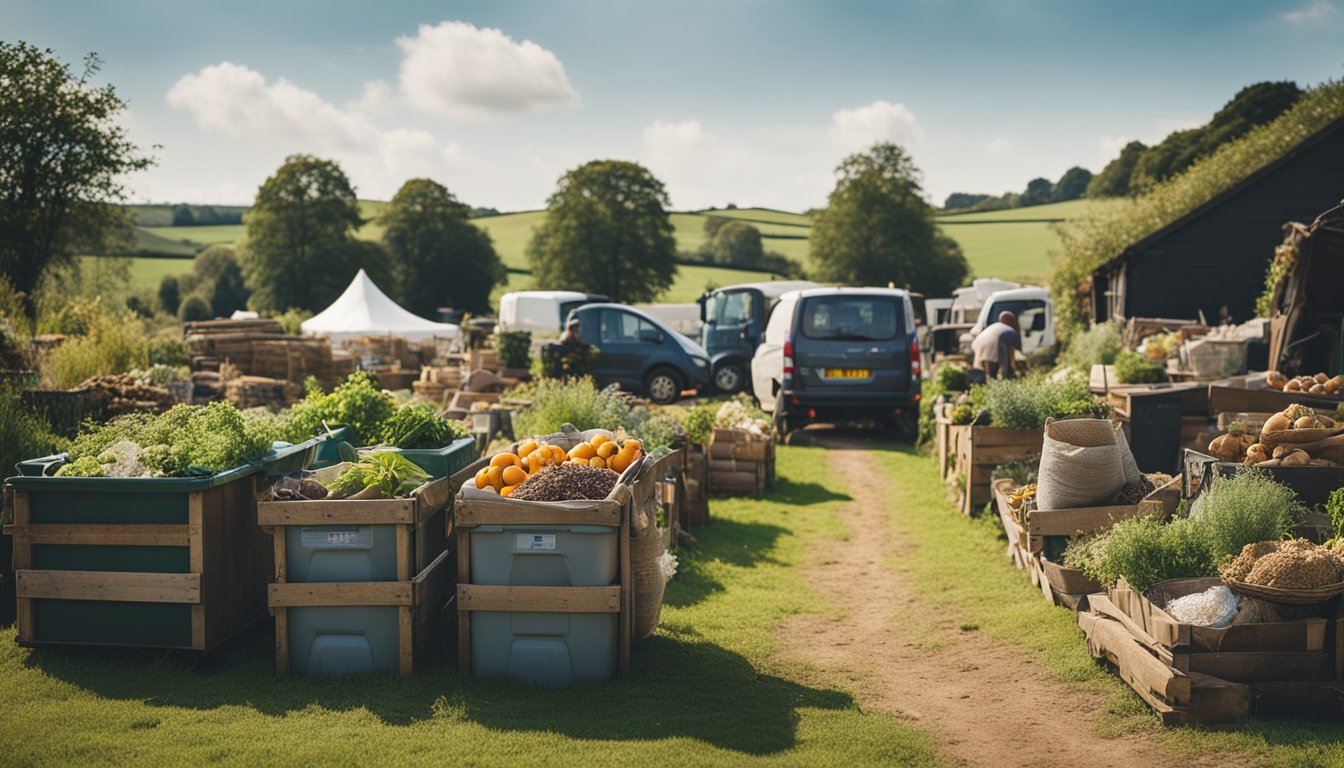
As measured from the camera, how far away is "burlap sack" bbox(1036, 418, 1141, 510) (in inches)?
319

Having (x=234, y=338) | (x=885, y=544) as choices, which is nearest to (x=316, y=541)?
(x=885, y=544)

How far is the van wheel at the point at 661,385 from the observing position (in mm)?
22578

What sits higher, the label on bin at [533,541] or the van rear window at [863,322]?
the van rear window at [863,322]

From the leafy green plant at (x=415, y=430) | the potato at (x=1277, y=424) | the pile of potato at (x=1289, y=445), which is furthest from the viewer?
the potato at (x=1277, y=424)

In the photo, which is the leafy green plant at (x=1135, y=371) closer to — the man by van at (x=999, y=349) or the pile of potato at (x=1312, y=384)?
the man by van at (x=999, y=349)

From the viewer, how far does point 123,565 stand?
6.34 m

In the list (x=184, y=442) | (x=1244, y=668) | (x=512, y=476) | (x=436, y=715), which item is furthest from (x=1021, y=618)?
(x=184, y=442)

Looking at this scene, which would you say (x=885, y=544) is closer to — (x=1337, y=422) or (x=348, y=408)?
(x=1337, y=422)

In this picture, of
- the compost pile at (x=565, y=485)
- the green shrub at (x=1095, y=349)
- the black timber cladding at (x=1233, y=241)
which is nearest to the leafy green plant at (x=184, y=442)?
the compost pile at (x=565, y=485)

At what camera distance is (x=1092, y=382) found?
1438cm

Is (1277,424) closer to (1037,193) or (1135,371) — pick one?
(1135,371)

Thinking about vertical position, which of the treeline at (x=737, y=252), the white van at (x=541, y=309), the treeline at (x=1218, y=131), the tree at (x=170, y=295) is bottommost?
the white van at (x=541, y=309)

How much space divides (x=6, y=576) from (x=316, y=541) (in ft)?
8.85

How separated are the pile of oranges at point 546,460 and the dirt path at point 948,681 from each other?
1668 millimetres
